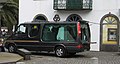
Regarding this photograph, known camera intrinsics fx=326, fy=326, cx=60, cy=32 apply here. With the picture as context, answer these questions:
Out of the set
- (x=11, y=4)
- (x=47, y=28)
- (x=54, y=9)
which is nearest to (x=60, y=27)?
(x=47, y=28)

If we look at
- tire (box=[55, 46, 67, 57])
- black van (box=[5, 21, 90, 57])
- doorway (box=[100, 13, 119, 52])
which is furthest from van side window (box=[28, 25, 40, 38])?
doorway (box=[100, 13, 119, 52])

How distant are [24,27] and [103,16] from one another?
9034 millimetres

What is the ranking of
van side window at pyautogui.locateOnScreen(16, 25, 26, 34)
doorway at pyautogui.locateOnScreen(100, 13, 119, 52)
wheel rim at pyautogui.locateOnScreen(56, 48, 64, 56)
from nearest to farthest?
wheel rim at pyautogui.locateOnScreen(56, 48, 64, 56)
van side window at pyautogui.locateOnScreen(16, 25, 26, 34)
doorway at pyautogui.locateOnScreen(100, 13, 119, 52)

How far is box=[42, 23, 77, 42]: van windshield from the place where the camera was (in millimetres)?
19375

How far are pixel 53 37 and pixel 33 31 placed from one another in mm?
1471

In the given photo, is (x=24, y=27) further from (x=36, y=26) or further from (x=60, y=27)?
(x=60, y=27)

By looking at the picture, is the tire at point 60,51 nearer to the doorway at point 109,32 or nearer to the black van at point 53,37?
the black van at point 53,37

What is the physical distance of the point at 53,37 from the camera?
2005 centimetres

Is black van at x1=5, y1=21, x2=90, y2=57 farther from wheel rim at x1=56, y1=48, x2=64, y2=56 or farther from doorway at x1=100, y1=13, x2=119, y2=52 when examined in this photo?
doorway at x1=100, y1=13, x2=119, y2=52

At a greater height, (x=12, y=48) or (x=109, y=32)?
(x=109, y=32)

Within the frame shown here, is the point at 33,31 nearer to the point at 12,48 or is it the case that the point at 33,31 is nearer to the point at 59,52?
the point at 12,48

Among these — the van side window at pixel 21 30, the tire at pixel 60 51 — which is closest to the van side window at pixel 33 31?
the van side window at pixel 21 30

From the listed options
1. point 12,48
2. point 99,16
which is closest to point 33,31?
point 12,48

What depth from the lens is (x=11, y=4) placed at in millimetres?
47406
